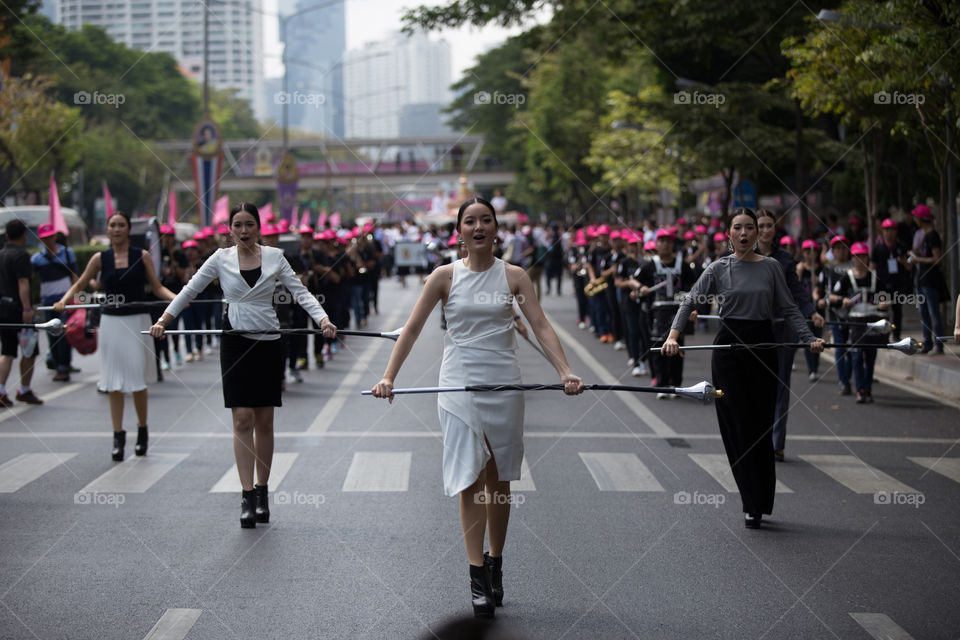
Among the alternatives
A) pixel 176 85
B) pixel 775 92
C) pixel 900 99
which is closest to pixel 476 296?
pixel 900 99

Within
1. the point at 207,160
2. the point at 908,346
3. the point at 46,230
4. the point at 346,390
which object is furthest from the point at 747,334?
the point at 207,160

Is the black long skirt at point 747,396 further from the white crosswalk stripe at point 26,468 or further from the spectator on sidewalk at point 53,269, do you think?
the spectator on sidewalk at point 53,269

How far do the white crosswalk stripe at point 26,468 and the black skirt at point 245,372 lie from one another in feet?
7.15

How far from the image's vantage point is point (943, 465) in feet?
31.8

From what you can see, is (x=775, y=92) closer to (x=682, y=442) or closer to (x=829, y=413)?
(x=829, y=413)

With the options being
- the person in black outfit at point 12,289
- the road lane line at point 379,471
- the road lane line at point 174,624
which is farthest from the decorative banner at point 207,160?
the road lane line at point 174,624

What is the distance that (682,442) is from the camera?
10.6 m

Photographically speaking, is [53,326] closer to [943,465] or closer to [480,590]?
[480,590]

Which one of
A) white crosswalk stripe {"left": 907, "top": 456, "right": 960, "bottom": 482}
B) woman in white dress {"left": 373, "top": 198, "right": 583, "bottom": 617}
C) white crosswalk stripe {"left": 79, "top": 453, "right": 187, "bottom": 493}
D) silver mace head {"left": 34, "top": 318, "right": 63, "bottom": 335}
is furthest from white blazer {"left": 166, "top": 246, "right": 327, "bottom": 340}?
white crosswalk stripe {"left": 907, "top": 456, "right": 960, "bottom": 482}

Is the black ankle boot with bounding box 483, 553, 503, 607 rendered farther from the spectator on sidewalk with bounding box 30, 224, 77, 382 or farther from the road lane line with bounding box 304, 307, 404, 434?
the spectator on sidewalk with bounding box 30, 224, 77, 382

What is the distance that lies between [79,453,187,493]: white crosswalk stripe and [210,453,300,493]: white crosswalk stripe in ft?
1.54

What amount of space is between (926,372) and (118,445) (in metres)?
9.95

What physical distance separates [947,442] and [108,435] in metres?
7.31

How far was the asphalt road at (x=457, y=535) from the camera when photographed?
18.2 ft
